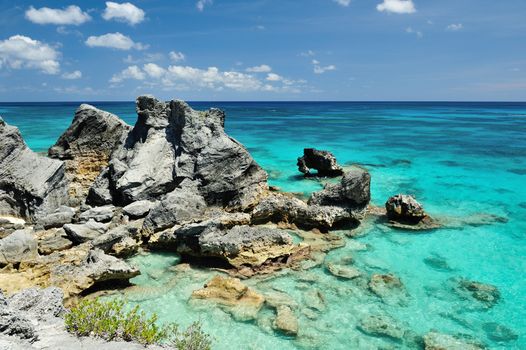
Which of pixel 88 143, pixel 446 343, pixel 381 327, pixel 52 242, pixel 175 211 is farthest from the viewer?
pixel 88 143

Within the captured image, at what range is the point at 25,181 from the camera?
16.6 metres

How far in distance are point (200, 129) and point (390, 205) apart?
10126 mm

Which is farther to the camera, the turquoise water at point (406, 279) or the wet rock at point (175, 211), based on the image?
the wet rock at point (175, 211)

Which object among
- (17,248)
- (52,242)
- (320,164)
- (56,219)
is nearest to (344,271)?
(52,242)

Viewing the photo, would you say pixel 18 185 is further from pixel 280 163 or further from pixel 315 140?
pixel 315 140

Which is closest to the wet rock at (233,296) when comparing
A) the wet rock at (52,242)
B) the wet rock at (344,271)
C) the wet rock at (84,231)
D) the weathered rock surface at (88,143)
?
the wet rock at (344,271)

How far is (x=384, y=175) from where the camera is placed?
29.9 meters

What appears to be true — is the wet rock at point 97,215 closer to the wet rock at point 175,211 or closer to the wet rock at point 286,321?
the wet rock at point 175,211

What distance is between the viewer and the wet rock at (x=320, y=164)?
27703 millimetres

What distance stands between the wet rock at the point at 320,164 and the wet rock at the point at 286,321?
17406 millimetres

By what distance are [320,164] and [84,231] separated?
17.3m

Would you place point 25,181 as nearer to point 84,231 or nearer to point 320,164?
point 84,231

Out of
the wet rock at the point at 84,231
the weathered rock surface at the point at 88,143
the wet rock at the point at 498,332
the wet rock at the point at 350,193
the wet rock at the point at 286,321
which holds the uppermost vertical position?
the weathered rock surface at the point at 88,143

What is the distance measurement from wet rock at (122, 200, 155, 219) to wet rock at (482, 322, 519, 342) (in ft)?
43.2
